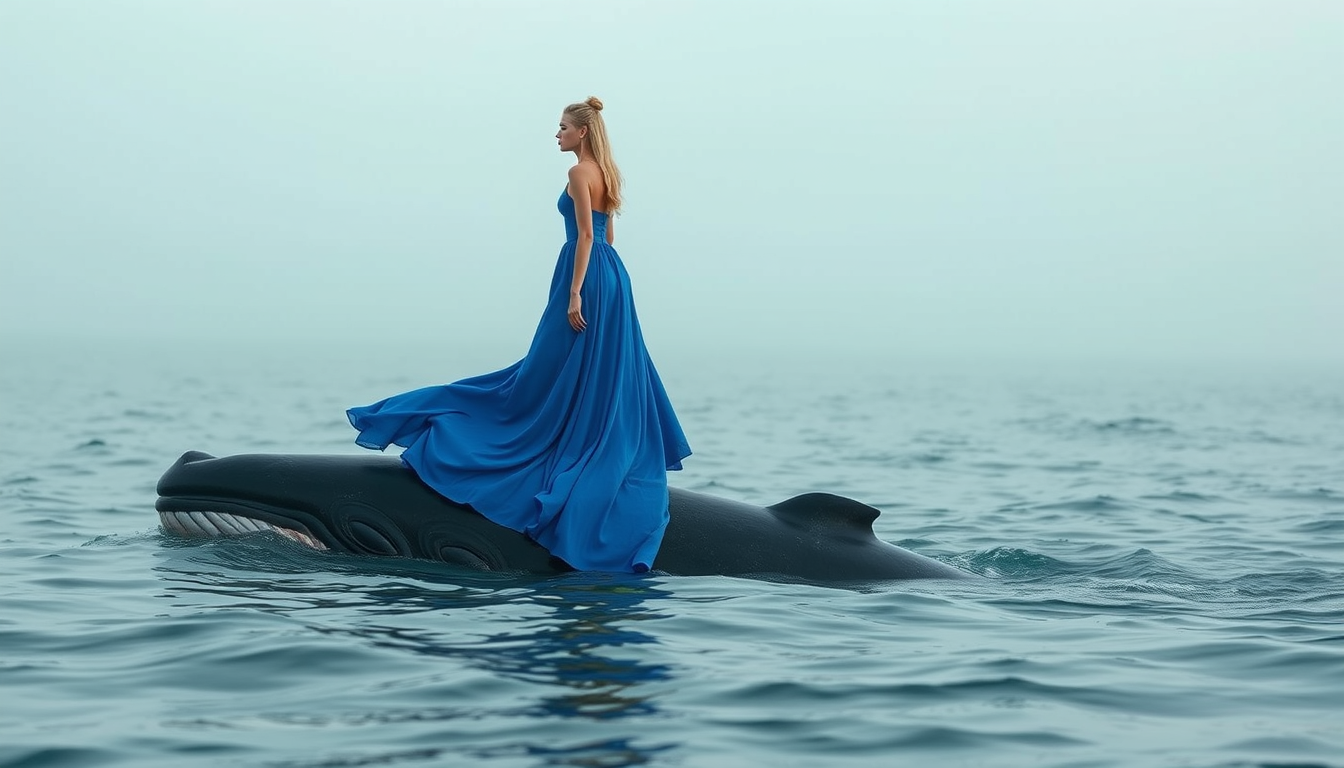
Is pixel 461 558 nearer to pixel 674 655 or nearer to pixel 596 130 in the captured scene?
pixel 674 655

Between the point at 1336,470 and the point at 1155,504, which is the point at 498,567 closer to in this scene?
the point at 1155,504

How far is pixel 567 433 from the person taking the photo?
34.1ft

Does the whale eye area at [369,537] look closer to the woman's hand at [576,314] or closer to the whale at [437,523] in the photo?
the whale at [437,523]

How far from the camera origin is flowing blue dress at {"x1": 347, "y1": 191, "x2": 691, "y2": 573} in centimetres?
995

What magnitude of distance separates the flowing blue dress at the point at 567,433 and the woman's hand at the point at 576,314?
10cm

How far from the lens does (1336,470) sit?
971 inches


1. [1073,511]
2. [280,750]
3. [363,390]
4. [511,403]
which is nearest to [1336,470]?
[1073,511]

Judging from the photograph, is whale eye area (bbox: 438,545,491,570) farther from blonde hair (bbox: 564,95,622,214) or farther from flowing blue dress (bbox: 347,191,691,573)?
blonde hair (bbox: 564,95,622,214)

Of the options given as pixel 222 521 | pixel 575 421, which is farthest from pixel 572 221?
pixel 222 521

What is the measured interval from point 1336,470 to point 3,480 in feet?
70.8

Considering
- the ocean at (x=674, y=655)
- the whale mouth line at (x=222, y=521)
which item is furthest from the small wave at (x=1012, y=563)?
the whale mouth line at (x=222, y=521)

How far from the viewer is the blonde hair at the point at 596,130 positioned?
10.4m

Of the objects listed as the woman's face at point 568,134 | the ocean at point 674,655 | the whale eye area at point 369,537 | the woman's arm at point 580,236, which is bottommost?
the ocean at point 674,655

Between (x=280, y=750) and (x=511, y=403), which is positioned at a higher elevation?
(x=511, y=403)
